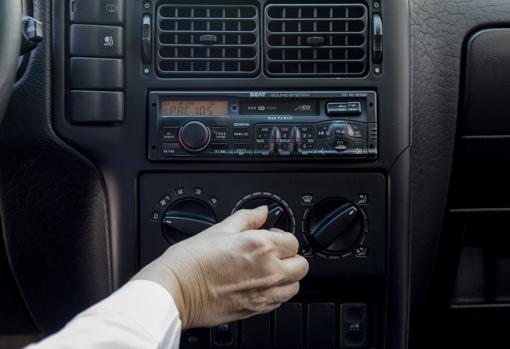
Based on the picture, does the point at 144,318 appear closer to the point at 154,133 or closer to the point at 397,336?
the point at 154,133

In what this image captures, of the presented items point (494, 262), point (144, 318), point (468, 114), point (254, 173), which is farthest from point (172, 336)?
point (494, 262)

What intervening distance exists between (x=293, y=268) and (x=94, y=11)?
69cm

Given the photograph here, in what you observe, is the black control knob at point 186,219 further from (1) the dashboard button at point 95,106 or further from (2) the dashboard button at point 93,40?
(2) the dashboard button at point 93,40

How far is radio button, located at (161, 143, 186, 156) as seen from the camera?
152 cm

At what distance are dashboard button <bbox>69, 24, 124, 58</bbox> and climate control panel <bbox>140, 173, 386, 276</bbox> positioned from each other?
285 millimetres

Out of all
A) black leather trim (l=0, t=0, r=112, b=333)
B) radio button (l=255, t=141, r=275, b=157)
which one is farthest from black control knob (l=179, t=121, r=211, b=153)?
black leather trim (l=0, t=0, r=112, b=333)

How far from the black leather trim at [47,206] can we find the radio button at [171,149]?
165mm

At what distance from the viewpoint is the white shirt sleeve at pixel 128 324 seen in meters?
0.96

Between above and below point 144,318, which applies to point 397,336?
below

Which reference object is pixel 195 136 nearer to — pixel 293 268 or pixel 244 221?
pixel 244 221

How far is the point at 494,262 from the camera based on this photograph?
1.83 m

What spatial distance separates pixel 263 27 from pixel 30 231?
69cm

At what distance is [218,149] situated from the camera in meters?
1.51

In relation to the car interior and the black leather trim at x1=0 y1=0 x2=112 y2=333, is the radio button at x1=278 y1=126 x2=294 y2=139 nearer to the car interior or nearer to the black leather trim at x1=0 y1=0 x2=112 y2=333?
the car interior
